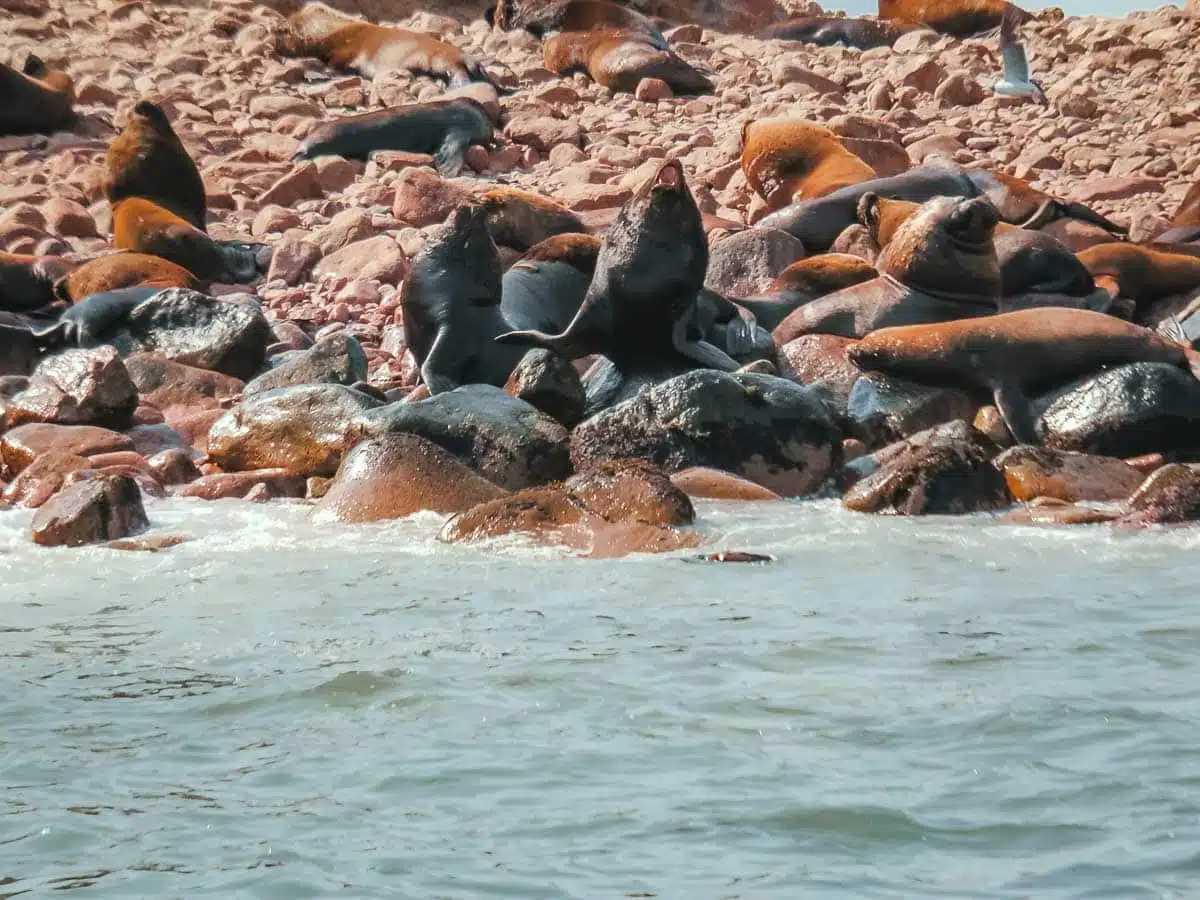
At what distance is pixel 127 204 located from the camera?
539 inches

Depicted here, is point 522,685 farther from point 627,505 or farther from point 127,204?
point 127,204

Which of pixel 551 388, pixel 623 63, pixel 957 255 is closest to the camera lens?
pixel 551 388

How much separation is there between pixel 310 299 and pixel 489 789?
947 centimetres

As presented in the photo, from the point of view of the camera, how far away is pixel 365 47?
776 inches

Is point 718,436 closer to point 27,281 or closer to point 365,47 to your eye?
point 27,281

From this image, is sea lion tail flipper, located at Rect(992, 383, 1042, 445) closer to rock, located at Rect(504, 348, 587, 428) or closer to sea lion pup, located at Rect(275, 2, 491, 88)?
rock, located at Rect(504, 348, 587, 428)

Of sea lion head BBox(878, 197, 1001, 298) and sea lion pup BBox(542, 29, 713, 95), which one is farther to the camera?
sea lion pup BBox(542, 29, 713, 95)

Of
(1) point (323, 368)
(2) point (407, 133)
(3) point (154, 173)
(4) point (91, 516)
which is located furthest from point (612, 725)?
(2) point (407, 133)

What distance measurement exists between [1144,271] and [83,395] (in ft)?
21.3

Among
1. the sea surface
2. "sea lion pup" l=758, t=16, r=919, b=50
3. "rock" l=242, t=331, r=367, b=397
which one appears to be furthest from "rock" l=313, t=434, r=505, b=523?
"sea lion pup" l=758, t=16, r=919, b=50

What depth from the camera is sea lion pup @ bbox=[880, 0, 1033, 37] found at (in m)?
21.2

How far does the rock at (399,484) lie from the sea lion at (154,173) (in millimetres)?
7623

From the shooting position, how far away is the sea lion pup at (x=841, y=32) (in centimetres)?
2111

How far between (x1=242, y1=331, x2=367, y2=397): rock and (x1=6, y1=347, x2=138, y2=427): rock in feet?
2.25
